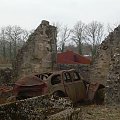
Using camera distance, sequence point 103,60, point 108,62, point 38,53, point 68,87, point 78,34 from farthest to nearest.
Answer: point 78,34, point 38,53, point 103,60, point 108,62, point 68,87

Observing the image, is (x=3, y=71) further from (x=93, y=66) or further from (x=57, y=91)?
(x=57, y=91)

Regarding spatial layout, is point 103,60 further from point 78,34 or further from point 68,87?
point 78,34

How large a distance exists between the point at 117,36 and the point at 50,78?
17.8 ft

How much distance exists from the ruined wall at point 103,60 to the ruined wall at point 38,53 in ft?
11.1

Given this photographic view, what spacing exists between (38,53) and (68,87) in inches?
301

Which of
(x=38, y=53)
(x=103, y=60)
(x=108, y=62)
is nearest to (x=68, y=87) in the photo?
(x=108, y=62)

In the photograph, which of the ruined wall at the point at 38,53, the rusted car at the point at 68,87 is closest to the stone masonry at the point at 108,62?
the rusted car at the point at 68,87

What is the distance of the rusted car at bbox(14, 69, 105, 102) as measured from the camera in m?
12.1

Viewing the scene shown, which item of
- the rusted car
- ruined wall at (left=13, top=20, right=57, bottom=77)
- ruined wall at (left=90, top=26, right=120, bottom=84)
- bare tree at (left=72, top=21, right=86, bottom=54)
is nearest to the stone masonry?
ruined wall at (left=90, top=26, right=120, bottom=84)

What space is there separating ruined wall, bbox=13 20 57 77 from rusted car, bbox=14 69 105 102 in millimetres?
6482

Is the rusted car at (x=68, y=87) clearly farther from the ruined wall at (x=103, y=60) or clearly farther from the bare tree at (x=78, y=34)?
the bare tree at (x=78, y=34)

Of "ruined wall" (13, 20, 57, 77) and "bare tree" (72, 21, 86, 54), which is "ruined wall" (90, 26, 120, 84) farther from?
"bare tree" (72, 21, 86, 54)

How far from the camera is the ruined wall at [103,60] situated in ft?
54.9

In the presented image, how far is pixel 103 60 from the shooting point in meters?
17.3
